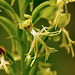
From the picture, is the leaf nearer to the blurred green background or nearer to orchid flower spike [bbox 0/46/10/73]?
orchid flower spike [bbox 0/46/10/73]

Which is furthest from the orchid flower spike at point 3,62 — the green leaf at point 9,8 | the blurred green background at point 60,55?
the blurred green background at point 60,55

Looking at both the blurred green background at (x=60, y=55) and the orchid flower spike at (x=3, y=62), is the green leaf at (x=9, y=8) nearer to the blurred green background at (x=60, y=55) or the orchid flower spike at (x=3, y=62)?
the orchid flower spike at (x=3, y=62)

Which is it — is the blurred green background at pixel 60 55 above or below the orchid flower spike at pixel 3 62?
below

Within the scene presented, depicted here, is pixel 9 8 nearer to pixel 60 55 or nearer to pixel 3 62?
pixel 3 62

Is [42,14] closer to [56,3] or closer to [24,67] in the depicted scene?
[56,3]

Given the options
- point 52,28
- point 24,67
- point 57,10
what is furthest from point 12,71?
point 57,10

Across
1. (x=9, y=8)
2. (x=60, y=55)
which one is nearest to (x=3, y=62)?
(x=9, y=8)

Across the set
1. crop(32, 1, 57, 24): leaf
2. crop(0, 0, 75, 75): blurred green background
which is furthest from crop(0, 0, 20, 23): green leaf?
crop(0, 0, 75, 75): blurred green background

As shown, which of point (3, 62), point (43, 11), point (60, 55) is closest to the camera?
point (3, 62)
